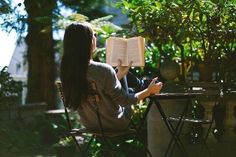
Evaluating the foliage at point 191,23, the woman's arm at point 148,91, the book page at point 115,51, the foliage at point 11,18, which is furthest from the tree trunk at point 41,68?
the woman's arm at point 148,91

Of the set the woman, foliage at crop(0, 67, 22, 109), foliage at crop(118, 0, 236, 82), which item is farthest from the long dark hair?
foliage at crop(0, 67, 22, 109)

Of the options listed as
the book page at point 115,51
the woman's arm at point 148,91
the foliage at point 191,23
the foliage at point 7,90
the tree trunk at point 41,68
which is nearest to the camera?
the woman's arm at point 148,91

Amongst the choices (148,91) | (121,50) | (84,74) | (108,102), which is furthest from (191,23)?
(84,74)

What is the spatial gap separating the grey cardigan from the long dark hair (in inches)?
3.1

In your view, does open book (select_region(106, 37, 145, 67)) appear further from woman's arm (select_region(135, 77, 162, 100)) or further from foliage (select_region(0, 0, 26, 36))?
foliage (select_region(0, 0, 26, 36))

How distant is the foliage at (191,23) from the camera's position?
607cm

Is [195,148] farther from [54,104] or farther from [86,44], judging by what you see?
[54,104]

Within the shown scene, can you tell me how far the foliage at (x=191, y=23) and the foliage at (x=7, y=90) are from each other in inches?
141

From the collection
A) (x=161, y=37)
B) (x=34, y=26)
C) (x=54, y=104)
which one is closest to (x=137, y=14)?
(x=161, y=37)

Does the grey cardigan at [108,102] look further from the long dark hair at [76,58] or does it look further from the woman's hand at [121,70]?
the woman's hand at [121,70]

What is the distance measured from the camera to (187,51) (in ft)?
25.9

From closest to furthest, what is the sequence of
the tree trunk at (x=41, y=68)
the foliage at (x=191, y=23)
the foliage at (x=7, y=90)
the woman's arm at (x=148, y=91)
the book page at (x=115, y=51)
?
the woman's arm at (x=148, y=91)
the book page at (x=115, y=51)
the foliage at (x=191, y=23)
the foliage at (x=7, y=90)
the tree trunk at (x=41, y=68)

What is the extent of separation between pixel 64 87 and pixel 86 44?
446 millimetres

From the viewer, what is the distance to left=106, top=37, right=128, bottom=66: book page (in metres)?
4.91
